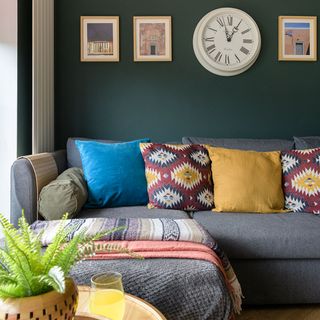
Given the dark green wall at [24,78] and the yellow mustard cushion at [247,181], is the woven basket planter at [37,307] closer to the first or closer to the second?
the yellow mustard cushion at [247,181]

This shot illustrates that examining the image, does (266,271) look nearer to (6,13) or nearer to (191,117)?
(191,117)

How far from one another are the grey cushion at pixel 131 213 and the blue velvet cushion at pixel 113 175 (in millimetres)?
79

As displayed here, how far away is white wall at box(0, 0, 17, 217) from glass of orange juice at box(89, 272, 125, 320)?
1592 millimetres

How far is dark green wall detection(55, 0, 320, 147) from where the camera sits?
269cm

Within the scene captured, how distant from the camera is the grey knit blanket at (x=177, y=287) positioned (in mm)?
1078

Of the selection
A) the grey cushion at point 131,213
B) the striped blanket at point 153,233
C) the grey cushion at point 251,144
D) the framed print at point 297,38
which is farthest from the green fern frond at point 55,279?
the framed print at point 297,38

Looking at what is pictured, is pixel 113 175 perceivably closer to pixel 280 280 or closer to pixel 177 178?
pixel 177 178

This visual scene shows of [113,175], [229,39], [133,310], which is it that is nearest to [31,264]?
[133,310]

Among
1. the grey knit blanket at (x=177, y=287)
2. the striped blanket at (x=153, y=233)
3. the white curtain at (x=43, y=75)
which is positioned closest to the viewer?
the grey knit blanket at (x=177, y=287)

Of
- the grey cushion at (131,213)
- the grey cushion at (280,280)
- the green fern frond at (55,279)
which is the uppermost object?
the green fern frond at (55,279)

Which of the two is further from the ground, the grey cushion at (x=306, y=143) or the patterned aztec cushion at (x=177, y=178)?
the grey cushion at (x=306, y=143)

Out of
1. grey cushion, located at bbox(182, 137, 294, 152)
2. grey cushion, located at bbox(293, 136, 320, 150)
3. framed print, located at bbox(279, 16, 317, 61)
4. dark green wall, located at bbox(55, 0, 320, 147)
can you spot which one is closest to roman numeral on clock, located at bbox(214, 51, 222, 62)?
dark green wall, located at bbox(55, 0, 320, 147)

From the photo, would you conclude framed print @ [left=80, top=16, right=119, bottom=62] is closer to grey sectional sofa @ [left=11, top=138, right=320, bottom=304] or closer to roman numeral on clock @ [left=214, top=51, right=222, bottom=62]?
roman numeral on clock @ [left=214, top=51, right=222, bottom=62]

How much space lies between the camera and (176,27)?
269 cm
